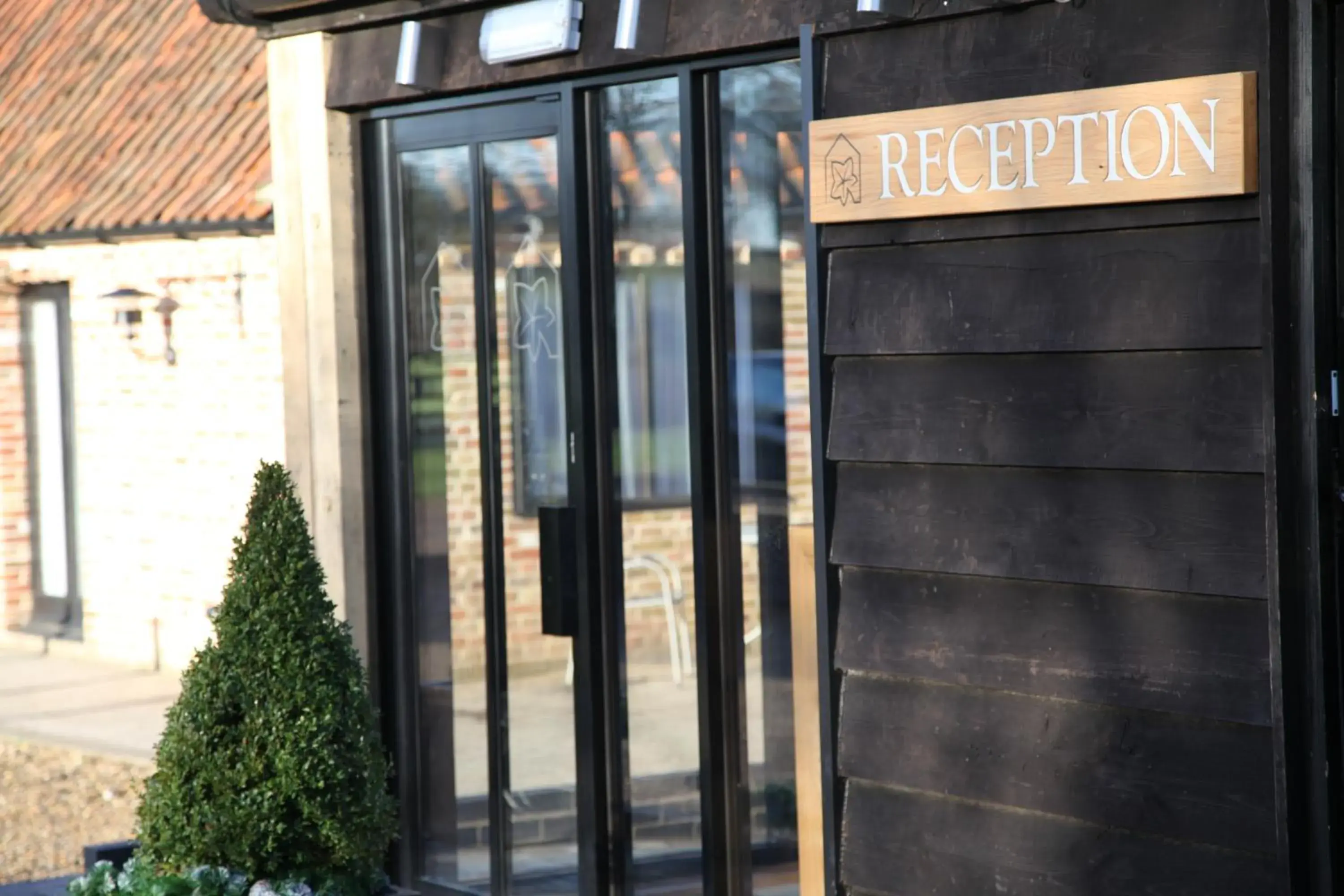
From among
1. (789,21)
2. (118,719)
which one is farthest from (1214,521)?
(118,719)

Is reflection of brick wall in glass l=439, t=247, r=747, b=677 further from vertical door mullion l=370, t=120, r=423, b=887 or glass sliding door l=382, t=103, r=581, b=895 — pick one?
vertical door mullion l=370, t=120, r=423, b=887

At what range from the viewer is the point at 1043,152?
3836 millimetres

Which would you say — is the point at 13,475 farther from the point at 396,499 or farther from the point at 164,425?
the point at 396,499

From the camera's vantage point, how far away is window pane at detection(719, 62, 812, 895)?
189 inches

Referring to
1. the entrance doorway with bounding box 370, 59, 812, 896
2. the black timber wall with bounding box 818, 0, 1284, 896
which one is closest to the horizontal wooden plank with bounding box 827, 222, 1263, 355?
the black timber wall with bounding box 818, 0, 1284, 896

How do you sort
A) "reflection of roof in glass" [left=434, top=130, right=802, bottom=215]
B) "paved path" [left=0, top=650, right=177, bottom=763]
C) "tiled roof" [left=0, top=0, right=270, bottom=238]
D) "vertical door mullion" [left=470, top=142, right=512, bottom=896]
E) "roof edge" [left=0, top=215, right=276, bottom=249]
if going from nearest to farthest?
1. "reflection of roof in glass" [left=434, top=130, right=802, bottom=215]
2. "vertical door mullion" [left=470, top=142, right=512, bottom=896]
3. "paved path" [left=0, top=650, right=177, bottom=763]
4. "roof edge" [left=0, top=215, right=276, bottom=249]
5. "tiled roof" [left=0, top=0, right=270, bottom=238]

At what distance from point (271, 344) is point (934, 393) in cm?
779

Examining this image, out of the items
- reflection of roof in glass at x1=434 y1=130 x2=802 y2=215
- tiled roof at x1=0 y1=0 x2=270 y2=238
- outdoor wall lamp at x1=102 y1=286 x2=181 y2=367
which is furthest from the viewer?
outdoor wall lamp at x1=102 y1=286 x2=181 y2=367

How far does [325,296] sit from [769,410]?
1.65 meters

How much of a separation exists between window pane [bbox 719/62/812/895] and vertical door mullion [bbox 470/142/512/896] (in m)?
0.96

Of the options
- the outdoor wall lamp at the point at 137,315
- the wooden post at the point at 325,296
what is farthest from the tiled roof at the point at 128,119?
the wooden post at the point at 325,296

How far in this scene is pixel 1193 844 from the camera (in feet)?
12.0

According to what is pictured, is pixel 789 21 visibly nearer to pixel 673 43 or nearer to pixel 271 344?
pixel 673 43

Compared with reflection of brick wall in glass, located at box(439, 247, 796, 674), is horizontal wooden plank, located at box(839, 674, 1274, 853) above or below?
below
